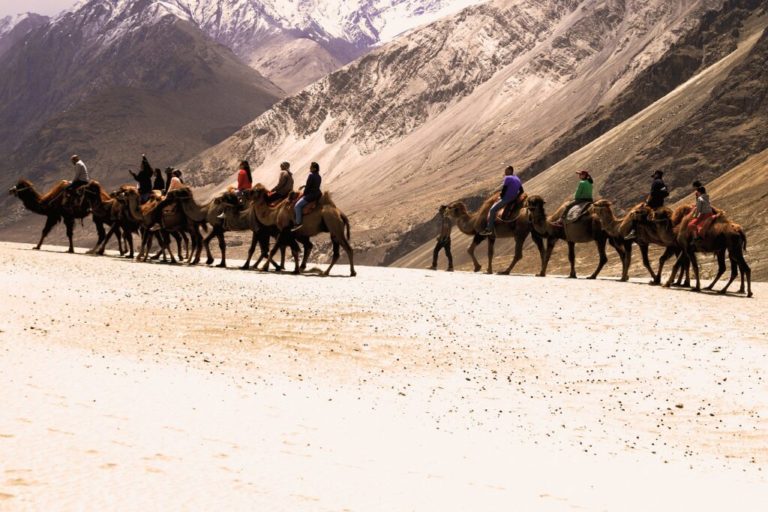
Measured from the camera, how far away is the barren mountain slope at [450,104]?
12950 centimetres

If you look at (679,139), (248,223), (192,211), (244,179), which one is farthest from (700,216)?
(679,139)

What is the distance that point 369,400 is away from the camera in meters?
11.7

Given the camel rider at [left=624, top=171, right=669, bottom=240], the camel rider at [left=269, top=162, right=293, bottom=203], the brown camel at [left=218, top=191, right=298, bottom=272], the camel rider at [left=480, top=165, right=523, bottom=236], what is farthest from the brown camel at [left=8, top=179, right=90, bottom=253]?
the camel rider at [left=624, top=171, right=669, bottom=240]

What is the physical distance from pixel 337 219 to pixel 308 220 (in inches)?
32.6

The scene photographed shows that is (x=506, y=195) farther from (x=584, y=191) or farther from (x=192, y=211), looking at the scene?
(x=192, y=211)

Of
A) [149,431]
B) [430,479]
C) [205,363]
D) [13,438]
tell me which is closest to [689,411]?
[430,479]

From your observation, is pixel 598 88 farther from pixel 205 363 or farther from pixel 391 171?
pixel 205 363

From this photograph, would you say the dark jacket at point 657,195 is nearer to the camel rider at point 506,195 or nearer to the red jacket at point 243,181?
the camel rider at point 506,195

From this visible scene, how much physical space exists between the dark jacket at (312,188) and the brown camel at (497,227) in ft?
19.4

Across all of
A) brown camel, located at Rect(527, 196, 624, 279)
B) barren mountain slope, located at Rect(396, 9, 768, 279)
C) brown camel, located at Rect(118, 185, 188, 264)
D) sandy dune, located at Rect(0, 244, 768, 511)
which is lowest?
sandy dune, located at Rect(0, 244, 768, 511)

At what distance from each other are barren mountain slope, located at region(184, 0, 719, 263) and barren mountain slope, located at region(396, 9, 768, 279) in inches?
879

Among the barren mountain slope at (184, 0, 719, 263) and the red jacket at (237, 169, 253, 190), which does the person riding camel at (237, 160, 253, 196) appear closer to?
the red jacket at (237, 169, 253, 190)

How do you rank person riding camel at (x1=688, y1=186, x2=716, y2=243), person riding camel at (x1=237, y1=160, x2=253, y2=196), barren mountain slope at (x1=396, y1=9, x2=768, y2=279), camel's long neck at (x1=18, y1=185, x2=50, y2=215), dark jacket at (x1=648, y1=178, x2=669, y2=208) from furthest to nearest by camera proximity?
1. barren mountain slope at (x1=396, y1=9, x2=768, y2=279)
2. camel's long neck at (x1=18, y1=185, x2=50, y2=215)
3. person riding camel at (x1=237, y1=160, x2=253, y2=196)
4. dark jacket at (x1=648, y1=178, x2=669, y2=208)
5. person riding camel at (x1=688, y1=186, x2=716, y2=243)

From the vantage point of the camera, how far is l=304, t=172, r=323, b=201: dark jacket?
2594cm
